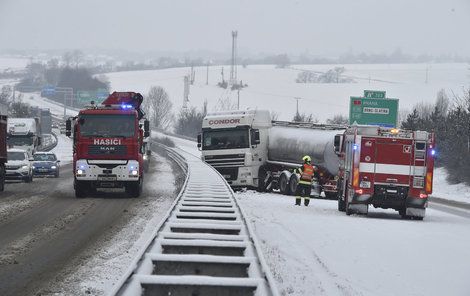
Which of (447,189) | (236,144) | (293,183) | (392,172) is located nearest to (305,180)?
(392,172)

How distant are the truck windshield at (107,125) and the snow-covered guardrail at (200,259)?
1233 cm

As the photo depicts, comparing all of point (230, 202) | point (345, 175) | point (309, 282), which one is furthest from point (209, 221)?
point (345, 175)

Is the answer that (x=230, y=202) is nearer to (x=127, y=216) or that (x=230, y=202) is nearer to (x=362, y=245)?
(x=362, y=245)

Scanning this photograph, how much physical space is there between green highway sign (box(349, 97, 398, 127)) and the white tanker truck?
26.5 ft

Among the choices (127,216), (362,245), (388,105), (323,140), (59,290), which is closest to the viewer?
(59,290)

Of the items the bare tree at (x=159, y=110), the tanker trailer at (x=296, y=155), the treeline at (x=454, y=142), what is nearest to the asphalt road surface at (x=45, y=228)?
the tanker trailer at (x=296, y=155)

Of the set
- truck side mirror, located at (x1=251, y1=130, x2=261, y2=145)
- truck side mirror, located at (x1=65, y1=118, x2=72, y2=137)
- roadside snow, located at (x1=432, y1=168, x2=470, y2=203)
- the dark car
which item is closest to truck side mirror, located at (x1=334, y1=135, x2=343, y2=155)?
truck side mirror, located at (x1=251, y1=130, x2=261, y2=145)

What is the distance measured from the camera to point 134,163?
26312 millimetres

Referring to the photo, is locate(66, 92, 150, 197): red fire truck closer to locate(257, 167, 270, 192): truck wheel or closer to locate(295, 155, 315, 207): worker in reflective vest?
locate(295, 155, 315, 207): worker in reflective vest

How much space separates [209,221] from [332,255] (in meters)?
3.30

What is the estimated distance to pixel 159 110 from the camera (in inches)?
5571

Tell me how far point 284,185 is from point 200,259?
2700 cm

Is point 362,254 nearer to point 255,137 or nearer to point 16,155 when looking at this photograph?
point 255,137

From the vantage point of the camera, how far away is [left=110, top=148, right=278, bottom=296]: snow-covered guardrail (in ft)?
23.0
